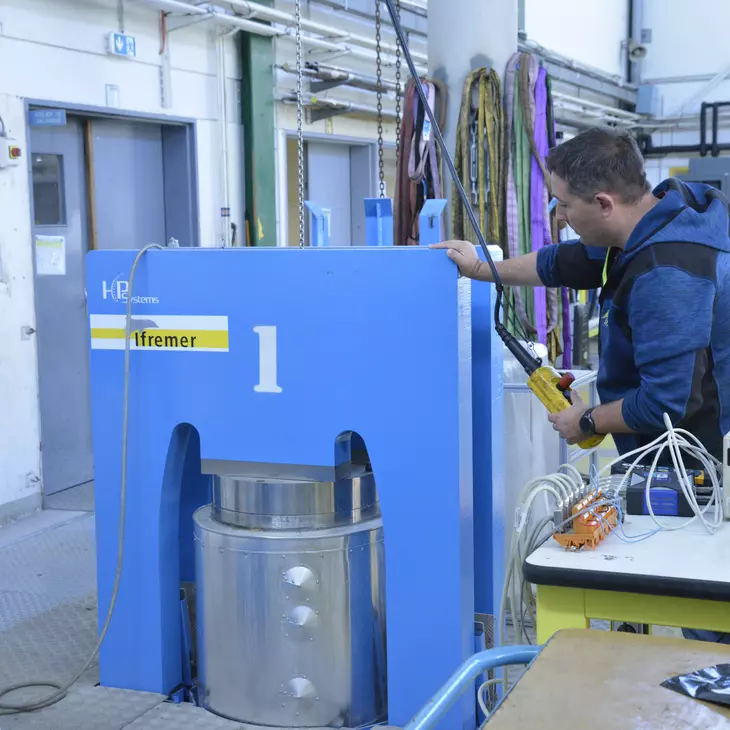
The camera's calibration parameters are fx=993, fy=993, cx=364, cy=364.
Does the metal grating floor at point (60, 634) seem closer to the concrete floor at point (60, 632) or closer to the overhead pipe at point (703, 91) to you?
the concrete floor at point (60, 632)

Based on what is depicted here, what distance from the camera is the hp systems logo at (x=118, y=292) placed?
238 cm

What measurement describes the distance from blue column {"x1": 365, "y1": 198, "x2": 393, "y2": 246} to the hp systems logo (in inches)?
31.4

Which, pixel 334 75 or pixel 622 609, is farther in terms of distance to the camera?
pixel 334 75

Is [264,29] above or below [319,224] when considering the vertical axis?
above

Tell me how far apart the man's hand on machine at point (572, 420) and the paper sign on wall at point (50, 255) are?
3217mm

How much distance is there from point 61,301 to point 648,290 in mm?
3547

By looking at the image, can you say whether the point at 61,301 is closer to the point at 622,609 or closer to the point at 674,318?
the point at 674,318

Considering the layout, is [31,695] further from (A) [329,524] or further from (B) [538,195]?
(B) [538,195]

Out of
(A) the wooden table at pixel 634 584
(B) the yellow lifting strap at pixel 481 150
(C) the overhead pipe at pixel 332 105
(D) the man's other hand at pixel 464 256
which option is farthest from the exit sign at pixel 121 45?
(A) the wooden table at pixel 634 584

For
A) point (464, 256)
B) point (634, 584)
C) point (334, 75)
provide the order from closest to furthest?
point (634, 584) → point (464, 256) → point (334, 75)

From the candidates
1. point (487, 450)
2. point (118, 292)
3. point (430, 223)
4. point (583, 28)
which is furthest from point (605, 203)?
point (583, 28)

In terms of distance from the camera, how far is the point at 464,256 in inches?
83.3

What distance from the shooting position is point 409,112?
4.36 m

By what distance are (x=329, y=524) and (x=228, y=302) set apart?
0.57 meters
